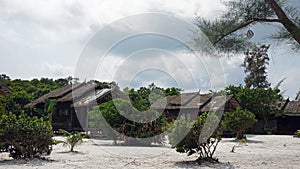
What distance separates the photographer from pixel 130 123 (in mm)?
15219

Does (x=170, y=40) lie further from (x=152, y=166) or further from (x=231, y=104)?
(x=231, y=104)

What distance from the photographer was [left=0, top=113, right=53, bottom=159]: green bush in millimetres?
8359

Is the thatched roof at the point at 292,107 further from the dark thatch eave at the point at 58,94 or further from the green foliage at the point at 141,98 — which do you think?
the dark thatch eave at the point at 58,94

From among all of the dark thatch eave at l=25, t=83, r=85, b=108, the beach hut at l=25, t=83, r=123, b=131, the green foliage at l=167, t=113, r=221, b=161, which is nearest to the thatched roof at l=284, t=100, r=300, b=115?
the beach hut at l=25, t=83, r=123, b=131

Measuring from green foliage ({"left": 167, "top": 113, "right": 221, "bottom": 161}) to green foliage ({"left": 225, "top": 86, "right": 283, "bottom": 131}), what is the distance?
22.4 meters

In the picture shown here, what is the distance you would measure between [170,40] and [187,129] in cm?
242

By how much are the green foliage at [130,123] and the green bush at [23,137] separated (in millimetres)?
6557

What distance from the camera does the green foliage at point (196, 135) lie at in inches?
333

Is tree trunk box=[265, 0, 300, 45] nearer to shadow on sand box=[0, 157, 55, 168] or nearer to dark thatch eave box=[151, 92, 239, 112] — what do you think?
shadow on sand box=[0, 157, 55, 168]

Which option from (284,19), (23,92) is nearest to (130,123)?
(284,19)

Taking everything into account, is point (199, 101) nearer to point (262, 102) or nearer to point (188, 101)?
point (188, 101)

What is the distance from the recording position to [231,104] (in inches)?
1072

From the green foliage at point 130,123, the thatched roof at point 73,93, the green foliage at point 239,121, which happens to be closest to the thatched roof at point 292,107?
the green foliage at point 239,121

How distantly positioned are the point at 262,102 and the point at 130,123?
18091 millimetres
